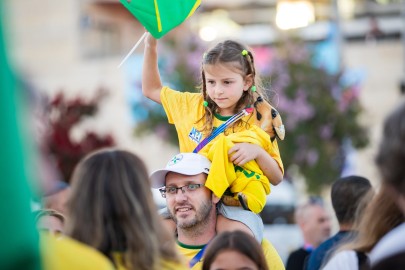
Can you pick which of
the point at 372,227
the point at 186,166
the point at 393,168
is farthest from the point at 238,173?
the point at 393,168

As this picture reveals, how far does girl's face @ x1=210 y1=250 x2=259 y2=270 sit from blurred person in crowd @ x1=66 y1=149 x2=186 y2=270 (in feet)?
2.36

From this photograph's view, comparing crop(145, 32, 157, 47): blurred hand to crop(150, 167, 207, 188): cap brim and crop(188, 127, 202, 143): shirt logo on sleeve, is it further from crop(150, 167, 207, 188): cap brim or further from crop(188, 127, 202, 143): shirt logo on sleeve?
crop(150, 167, 207, 188): cap brim

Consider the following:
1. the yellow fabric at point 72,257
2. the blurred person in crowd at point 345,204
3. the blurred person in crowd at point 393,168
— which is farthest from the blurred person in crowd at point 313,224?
the yellow fabric at point 72,257

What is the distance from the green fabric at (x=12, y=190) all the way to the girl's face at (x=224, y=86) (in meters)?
3.24

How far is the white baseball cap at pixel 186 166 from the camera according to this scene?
4973 mm

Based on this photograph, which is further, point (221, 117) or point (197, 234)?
point (221, 117)

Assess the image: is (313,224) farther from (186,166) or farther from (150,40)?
(186,166)

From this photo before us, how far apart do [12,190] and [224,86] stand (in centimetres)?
331

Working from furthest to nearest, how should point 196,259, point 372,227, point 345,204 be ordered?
1. point 345,204
2. point 196,259
3. point 372,227

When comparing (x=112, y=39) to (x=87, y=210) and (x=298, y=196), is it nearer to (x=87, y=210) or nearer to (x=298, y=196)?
(x=298, y=196)

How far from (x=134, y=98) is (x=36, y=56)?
8.52m

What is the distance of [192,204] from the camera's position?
5020mm

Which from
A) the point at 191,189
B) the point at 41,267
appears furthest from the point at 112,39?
the point at 41,267

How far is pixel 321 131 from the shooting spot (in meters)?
24.0
